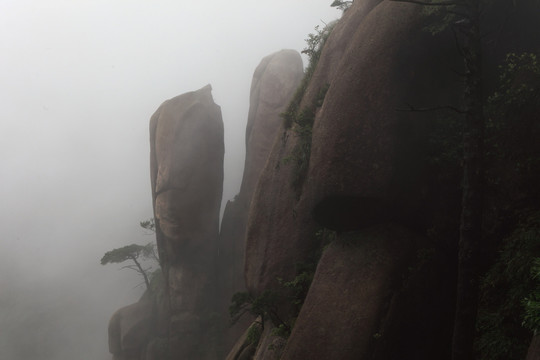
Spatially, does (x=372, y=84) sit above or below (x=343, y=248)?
above

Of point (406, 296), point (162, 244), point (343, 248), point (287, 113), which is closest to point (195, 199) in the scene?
point (162, 244)

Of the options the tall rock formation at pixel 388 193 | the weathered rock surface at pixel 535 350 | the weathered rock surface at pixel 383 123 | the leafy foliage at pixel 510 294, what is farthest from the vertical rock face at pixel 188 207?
the weathered rock surface at pixel 535 350

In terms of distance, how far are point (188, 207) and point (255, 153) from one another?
6458mm

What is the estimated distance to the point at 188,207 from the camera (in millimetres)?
22922

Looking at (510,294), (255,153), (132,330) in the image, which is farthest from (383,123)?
(132,330)

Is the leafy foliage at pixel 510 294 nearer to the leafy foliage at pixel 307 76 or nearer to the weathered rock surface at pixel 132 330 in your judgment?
the leafy foliage at pixel 307 76

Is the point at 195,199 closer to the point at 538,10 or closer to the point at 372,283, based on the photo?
the point at 372,283

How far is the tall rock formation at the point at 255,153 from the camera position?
2502 cm

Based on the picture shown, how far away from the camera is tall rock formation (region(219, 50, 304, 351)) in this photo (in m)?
25.0

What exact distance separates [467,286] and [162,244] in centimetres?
2268

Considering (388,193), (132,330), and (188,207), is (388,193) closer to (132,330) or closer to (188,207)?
(188,207)

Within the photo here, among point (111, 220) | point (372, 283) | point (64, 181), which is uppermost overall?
point (64, 181)

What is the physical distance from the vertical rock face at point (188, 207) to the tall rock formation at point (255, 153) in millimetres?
1239

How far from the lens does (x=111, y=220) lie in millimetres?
90875
